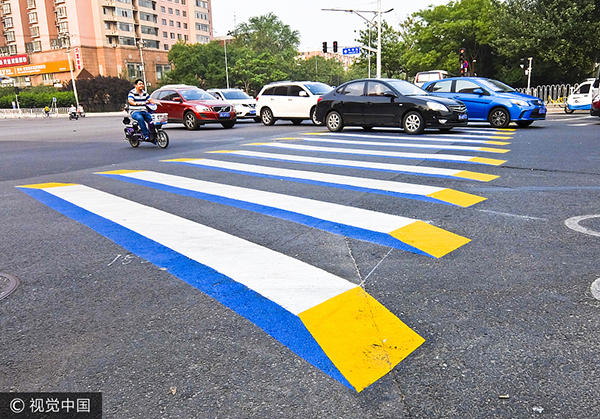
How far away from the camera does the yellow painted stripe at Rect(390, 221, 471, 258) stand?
413cm

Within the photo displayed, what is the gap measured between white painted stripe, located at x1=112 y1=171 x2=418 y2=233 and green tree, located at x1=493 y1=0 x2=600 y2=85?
3387 cm

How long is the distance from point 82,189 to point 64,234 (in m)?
2.56

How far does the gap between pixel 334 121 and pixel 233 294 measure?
1317cm

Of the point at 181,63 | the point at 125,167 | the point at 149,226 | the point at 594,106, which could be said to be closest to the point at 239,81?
the point at 181,63

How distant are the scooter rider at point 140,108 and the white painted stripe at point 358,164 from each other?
3005 millimetres

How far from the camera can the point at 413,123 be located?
45.8 ft

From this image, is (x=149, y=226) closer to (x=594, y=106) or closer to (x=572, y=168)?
(x=572, y=168)

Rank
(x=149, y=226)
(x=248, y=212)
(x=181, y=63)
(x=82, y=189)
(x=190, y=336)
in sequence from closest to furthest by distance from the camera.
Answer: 1. (x=190, y=336)
2. (x=149, y=226)
3. (x=248, y=212)
4. (x=82, y=189)
5. (x=181, y=63)

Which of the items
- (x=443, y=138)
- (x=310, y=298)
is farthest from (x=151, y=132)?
(x=310, y=298)

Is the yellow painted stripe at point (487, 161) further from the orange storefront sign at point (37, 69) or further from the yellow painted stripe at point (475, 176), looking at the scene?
the orange storefront sign at point (37, 69)

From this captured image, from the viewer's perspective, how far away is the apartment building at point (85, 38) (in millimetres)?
78812

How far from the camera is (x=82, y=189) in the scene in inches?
282

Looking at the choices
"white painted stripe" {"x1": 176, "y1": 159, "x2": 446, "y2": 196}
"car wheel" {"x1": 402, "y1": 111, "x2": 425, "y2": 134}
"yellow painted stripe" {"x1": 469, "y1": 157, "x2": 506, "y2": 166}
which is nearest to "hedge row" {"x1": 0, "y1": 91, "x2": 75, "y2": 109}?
"car wheel" {"x1": 402, "y1": 111, "x2": 425, "y2": 134}

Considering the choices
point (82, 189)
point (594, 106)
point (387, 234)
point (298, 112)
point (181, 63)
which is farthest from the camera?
point (181, 63)
